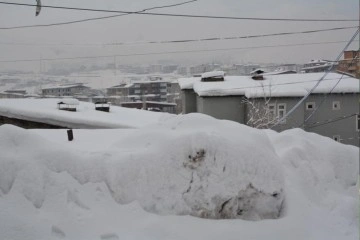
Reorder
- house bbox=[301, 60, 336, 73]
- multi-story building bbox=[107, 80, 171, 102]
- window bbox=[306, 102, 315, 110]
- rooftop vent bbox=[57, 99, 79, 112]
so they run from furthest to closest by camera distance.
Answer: multi-story building bbox=[107, 80, 171, 102] < window bbox=[306, 102, 315, 110] < house bbox=[301, 60, 336, 73] < rooftop vent bbox=[57, 99, 79, 112]

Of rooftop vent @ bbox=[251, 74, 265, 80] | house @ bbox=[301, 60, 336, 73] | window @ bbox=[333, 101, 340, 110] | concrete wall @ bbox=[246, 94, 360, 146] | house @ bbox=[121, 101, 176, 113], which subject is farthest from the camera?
house @ bbox=[121, 101, 176, 113]

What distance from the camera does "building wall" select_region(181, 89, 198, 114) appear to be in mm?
21438

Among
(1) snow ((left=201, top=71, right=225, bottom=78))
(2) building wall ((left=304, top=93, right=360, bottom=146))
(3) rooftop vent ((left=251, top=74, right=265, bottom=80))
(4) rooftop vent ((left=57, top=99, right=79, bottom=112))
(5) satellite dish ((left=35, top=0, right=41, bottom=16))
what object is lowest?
(2) building wall ((left=304, top=93, right=360, bottom=146))

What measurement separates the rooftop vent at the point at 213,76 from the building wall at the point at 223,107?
1.17 meters

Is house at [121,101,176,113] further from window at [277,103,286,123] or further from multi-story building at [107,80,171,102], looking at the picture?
window at [277,103,286,123]

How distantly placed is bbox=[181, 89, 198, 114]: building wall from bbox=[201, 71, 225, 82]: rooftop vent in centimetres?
215

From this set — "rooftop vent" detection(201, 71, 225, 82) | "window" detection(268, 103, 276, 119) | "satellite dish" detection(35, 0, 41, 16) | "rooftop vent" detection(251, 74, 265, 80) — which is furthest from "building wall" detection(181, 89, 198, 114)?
"satellite dish" detection(35, 0, 41, 16)

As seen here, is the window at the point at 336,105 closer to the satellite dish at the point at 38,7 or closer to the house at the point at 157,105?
the house at the point at 157,105

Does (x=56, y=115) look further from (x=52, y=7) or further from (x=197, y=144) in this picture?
(x=197, y=144)

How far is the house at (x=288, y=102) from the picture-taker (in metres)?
17.9

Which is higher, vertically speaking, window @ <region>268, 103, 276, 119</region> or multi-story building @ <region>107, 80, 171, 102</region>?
multi-story building @ <region>107, 80, 171, 102</region>

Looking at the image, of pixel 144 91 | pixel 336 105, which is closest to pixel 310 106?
pixel 336 105

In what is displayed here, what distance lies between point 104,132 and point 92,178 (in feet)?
8.35

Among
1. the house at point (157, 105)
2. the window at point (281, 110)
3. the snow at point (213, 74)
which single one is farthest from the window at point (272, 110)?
the house at point (157, 105)
